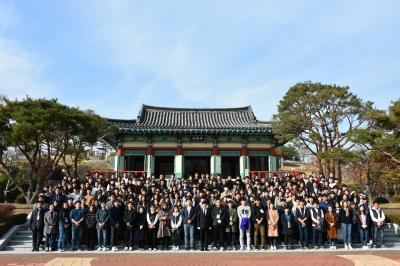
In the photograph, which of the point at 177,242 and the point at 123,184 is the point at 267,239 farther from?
the point at 123,184

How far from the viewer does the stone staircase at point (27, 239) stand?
11.8m

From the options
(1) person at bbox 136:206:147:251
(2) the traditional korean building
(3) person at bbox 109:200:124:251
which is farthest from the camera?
(2) the traditional korean building

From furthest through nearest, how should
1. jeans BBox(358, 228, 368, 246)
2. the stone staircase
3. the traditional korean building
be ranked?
1. the traditional korean building
2. jeans BBox(358, 228, 368, 246)
3. the stone staircase

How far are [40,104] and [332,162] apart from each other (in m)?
17.1

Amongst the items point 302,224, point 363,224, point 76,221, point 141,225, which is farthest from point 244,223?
point 76,221

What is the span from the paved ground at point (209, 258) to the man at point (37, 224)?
59 cm

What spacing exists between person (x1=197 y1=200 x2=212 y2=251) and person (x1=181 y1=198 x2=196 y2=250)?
0.23 metres

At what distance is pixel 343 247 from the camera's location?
1224 centimetres

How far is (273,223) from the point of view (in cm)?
1172

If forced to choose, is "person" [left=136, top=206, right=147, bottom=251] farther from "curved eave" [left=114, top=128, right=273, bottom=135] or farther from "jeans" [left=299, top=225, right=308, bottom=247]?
"curved eave" [left=114, top=128, right=273, bottom=135]

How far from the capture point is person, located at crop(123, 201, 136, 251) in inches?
457

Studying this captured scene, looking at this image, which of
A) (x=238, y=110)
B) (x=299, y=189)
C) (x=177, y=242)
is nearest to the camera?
(x=177, y=242)

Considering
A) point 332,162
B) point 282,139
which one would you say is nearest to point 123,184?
point 282,139

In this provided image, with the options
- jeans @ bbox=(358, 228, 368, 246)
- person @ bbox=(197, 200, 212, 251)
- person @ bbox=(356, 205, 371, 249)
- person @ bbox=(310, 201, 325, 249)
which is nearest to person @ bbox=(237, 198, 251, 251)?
person @ bbox=(197, 200, 212, 251)
